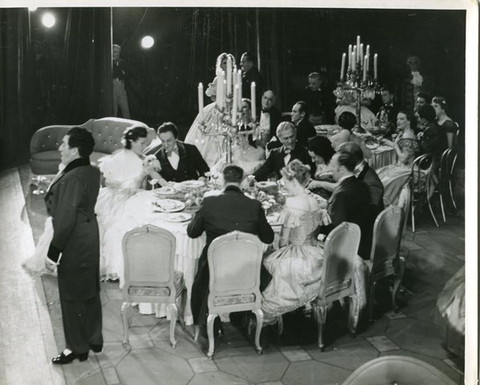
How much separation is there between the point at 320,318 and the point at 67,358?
61.3 inches

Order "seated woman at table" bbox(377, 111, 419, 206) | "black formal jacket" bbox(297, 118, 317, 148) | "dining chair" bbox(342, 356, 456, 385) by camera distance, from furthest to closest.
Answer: "seated woman at table" bbox(377, 111, 419, 206)
"black formal jacket" bbox(297, 118, 317, 148)
"dining chair" bbox(342, 356, 456, 385)

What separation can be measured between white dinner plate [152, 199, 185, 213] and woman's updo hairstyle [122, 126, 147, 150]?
0.38 metres

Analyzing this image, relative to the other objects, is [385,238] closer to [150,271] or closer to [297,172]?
[297,172]

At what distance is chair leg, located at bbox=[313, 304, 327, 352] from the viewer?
3982mm

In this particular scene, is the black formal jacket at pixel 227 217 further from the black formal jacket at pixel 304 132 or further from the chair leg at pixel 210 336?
the black formal jacket at pixel 304 132

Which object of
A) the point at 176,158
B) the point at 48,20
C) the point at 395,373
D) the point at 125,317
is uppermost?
the point at 48,20

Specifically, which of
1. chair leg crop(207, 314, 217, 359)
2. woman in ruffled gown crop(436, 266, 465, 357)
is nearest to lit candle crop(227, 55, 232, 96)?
chair leg crop(207, 314, 217, 359)

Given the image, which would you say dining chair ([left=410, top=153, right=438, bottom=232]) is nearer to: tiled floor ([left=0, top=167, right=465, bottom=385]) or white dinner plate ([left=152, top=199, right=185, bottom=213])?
tiled floor ([left=0, top=167, right=465, bottom=385])

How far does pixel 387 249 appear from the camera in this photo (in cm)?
412

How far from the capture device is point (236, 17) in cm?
376

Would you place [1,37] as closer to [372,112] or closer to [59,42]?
[59,42]

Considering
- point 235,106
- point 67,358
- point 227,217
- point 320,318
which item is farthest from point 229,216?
point 67,358

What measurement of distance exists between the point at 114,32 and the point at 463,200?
7.81 ft

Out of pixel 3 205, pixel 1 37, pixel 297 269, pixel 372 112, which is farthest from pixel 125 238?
pixel 372 112
